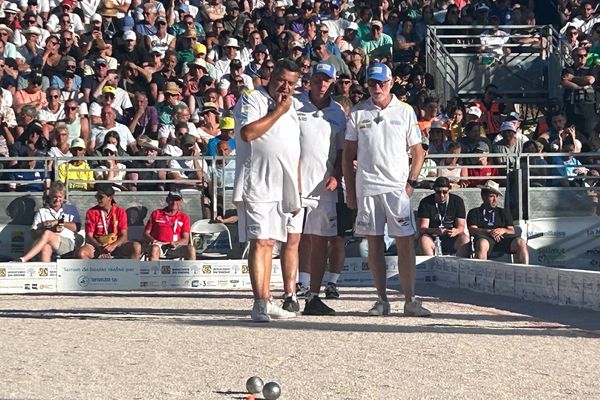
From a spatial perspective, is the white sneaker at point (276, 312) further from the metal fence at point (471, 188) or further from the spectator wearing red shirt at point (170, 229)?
the metal fence at point (471, 188)

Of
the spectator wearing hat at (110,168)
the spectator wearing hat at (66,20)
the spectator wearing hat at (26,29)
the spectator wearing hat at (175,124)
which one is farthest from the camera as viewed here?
the spectator wearing hat at (66,20)

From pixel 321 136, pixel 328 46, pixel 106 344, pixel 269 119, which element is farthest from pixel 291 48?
pixel 106 344

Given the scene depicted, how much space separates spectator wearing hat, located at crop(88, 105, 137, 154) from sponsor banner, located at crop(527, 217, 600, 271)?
595cm

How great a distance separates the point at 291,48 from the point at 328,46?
0.89m

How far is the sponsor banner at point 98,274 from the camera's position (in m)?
16.5

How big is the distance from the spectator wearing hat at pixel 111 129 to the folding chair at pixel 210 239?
7.56 ft

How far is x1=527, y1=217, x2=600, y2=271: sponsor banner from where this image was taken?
19.3m

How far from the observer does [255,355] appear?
8867mm

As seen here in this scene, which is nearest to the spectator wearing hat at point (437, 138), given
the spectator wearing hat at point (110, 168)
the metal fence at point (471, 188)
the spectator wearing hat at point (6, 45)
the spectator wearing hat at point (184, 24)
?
the metal fence at point (471, 188)

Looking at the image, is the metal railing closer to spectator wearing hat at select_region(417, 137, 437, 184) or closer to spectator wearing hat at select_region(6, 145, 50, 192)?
spectator wearing hat at select_region(417, 137, 437, 184)

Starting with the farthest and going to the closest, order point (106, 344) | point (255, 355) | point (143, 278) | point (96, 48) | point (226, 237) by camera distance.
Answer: point (96, 48) → point (226, 237) → point (143, 278) → point (106, 344) → point (255, 355)

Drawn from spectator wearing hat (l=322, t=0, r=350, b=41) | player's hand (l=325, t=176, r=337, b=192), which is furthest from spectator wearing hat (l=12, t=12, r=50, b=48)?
player's hand (l=325, t=176, r=337, b=192)

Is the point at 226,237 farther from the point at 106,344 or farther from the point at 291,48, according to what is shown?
the point at 106,344

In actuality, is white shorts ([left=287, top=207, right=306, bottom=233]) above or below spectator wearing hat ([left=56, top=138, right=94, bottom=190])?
below
